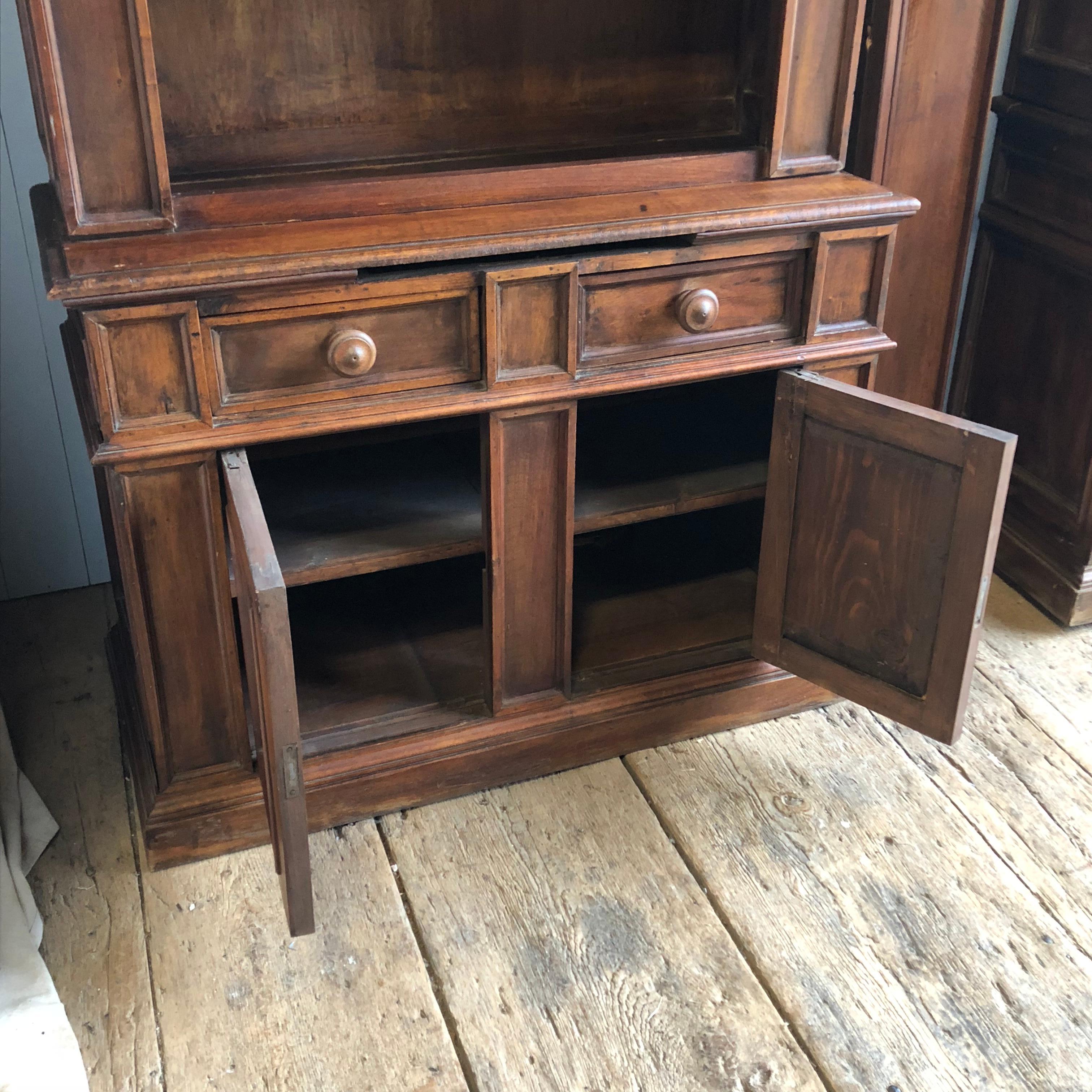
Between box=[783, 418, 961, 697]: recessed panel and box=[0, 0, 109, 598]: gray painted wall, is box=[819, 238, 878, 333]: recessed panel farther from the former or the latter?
box=[0, 0, 109, 598]: gray painted wall

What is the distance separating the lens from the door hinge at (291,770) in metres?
1.34

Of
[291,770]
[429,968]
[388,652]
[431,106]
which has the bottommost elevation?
[429,968]

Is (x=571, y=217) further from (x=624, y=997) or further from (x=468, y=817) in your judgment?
(x=624, y=997)

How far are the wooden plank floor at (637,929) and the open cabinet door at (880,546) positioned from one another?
0.23m

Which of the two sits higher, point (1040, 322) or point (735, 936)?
point (1040, 322)

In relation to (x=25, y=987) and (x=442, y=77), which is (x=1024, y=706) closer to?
(x=442, y=77)

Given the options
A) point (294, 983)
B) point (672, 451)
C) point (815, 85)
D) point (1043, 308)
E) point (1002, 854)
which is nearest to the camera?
point (294, 983)

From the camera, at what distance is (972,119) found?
2.15 meters

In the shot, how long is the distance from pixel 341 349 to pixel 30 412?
3.26 feet

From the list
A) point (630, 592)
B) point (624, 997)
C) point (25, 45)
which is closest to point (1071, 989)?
point (624, 997)

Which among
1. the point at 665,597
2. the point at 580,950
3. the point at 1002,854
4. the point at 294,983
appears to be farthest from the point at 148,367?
the point at 1002,854

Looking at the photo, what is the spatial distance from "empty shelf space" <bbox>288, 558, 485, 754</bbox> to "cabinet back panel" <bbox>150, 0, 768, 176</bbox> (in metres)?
0.80

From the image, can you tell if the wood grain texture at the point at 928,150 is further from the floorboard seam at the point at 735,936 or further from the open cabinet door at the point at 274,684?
the open cabinet door at the point at 274,684

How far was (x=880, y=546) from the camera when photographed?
175 centimetres
